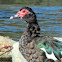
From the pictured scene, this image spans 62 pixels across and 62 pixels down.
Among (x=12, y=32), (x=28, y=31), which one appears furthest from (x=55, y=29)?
(x=28, y=31)

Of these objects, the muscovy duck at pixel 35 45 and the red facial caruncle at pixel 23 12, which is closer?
the muscovy duck at pixel 35 45

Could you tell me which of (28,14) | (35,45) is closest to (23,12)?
(28,14)

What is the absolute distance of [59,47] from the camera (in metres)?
4.93

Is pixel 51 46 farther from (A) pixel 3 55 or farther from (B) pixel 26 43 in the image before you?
(A) pixel 3 55

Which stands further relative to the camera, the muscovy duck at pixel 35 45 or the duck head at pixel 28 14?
the duck head at pixel 28 14

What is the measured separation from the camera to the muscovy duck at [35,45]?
4.87 metres

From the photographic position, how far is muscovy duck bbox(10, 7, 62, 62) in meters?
4.87

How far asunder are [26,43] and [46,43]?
18.4 inches

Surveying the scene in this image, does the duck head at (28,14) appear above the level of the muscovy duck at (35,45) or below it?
above

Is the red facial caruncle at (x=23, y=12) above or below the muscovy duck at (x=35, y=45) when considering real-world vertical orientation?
above

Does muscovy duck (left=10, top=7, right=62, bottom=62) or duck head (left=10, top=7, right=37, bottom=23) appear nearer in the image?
muscovy duck (left=10, top=7, right=62, bottom=62)

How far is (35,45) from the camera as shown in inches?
197

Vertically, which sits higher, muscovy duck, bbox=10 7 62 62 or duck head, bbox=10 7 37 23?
duck head, bbox=10 7 37 23

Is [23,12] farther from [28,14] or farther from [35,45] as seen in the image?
[35,45]
